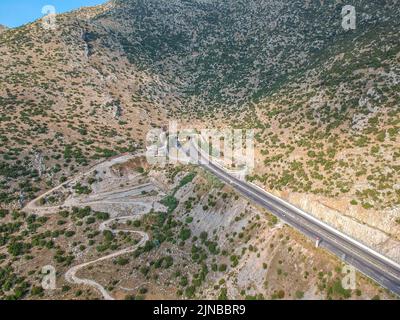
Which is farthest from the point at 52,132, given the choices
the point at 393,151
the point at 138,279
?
the point at 393,151

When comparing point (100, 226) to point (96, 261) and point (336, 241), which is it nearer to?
point (96, 261)

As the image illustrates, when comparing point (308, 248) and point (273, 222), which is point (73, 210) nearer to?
point (273, 222)

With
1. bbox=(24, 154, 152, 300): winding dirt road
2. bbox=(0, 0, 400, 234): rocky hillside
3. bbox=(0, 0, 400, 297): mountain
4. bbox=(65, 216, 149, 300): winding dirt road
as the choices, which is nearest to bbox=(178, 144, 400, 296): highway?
bbox=(0, 0, 400, 297): mountain

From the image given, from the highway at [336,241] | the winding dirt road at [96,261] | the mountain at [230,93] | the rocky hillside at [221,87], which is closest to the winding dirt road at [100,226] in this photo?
the winding dirt road at [96,261]

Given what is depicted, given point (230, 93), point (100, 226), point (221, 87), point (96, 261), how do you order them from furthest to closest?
point (221, 87) < point (230, 93) < point (100, 226) < point (96, 261)

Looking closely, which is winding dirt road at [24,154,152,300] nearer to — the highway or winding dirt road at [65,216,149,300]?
winding dirt road at [65,216,149,300]

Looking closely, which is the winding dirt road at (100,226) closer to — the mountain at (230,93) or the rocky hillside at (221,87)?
the mountain at (230,93)

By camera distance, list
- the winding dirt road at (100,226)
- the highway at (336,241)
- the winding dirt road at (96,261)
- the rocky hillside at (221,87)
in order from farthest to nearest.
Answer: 1. the rocky hillside at (221,87)
2. the winding dirt road at (100,226)
3. the winding dirt road at (96,261)
4. the highway at (336,241)

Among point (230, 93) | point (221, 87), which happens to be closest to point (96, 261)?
point (230, 93)

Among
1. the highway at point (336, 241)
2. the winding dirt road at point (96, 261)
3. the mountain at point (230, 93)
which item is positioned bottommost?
the winding dirt road at point (96, 261)
